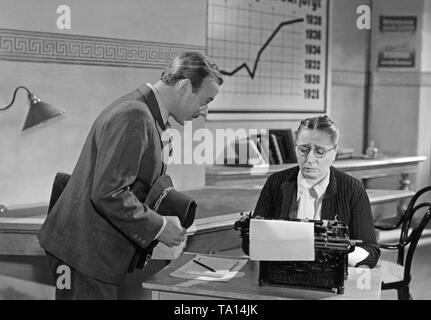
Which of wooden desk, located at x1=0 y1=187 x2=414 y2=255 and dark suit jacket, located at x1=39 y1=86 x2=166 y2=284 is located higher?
dark suit jacket, located at x1=39 y1=86 x2=166 y2=284

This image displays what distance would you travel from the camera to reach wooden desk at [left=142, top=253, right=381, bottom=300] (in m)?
2.60

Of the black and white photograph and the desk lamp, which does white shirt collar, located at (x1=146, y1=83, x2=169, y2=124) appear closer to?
the black and white photograph

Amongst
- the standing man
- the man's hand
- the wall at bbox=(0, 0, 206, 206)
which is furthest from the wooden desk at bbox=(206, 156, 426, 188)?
the man's hand

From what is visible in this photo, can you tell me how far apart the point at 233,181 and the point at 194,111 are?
2.86m

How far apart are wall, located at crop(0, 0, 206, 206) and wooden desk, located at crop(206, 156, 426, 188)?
110 centimetres

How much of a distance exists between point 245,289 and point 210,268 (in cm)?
31

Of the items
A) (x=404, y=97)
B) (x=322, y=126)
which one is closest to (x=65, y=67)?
(x=322, y=126)

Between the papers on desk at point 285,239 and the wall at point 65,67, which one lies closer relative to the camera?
the papers on desk at point 285,239

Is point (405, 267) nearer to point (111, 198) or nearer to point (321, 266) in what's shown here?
point (321, 266)

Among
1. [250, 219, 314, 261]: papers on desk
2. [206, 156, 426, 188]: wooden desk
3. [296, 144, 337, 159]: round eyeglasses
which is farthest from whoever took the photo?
[206, 156, 426, 188]: wooden desk

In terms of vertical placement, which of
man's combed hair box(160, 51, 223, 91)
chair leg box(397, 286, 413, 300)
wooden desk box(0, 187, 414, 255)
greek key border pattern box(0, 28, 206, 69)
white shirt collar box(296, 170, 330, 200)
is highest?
greek key border pattern box(0, 28, 206, 69)

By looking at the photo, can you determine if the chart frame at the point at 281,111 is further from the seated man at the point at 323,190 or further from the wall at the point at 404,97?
the seated man at the point at 323,190

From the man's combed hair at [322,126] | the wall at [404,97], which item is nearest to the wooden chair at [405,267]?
the man's combed hair at [322,126]

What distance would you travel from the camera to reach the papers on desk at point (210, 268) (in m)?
2.83
